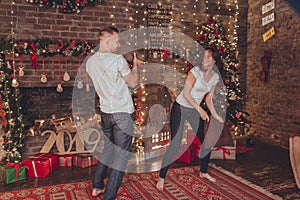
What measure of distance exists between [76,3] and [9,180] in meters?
2.32

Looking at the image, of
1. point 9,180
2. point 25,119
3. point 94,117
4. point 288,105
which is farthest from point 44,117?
point 288,105

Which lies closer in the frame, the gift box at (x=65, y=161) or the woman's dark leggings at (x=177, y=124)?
the woman's dark leggings at (x=177, y=124)

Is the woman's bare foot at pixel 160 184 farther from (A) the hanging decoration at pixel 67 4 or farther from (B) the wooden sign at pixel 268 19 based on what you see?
(B) the wooden sign at pixel 268 19

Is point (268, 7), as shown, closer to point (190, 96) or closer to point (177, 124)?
point (190, 96)

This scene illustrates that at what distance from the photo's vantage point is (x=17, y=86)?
12.4 ft

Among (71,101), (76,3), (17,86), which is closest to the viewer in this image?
(17,86)

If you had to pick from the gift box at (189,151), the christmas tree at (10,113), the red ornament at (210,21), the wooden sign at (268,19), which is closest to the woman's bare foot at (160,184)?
the gift box at (189,151)

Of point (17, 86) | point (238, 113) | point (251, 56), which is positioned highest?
point (251, 56)

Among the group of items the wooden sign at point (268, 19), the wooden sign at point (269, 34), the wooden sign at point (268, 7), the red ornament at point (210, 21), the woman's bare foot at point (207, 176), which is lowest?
the woman's bare foot at point (207, 176)

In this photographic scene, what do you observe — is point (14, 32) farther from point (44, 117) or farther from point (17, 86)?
point (44, 117)

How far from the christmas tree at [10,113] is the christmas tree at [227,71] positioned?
272 centimetres

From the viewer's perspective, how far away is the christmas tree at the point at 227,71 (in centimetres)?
461

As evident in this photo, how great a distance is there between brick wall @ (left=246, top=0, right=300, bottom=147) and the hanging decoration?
284 centimetres

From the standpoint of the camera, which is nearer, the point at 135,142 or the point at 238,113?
the point at 135,142
